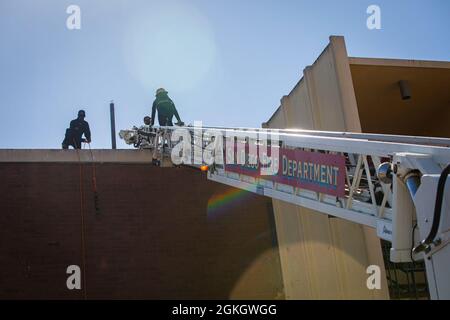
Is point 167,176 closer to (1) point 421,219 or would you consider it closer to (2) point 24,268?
(2) point 24,268

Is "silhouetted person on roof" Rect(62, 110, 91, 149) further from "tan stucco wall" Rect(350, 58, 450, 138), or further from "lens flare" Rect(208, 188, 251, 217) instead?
"tan stucco wall" Rect(350, 58, 450, 138)

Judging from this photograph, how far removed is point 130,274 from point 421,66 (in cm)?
698

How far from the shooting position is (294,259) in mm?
8602

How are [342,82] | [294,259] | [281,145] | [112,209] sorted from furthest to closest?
[112,209] → [294,259] → [342,82] → [281,145]

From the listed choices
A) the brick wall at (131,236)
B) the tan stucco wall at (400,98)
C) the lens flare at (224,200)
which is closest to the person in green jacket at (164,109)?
the brick wall at (131,236)

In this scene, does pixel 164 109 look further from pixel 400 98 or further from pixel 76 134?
pixel 400 98

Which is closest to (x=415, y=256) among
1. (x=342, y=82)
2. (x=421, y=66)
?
(x=342, y=82)

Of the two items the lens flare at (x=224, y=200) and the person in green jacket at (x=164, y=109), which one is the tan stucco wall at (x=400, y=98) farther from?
the person in green jacket at (x=164, y=109)

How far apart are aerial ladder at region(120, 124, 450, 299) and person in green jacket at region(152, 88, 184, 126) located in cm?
219

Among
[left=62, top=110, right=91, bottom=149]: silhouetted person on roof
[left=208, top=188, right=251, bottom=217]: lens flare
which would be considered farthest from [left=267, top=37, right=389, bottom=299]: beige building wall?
[left=62, top=110, right=91, bottom=149]: silhouetted person on roof

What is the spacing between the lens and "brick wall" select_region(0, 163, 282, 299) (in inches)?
381

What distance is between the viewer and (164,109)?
920 cm

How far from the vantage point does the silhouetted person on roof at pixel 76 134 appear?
1071 centimetres

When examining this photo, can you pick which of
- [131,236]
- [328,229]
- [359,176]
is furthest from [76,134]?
[359,176]
